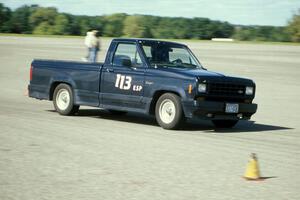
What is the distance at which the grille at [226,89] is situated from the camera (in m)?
12.4

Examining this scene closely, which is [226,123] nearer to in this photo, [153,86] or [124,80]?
[153,86]

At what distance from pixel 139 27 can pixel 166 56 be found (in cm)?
5538

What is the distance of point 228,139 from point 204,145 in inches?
41.9

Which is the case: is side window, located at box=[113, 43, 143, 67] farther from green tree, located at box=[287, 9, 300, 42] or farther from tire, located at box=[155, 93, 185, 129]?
green tree, located at box=[287, 9, 300, 42]

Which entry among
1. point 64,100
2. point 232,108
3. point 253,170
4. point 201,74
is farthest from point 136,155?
point 64,100

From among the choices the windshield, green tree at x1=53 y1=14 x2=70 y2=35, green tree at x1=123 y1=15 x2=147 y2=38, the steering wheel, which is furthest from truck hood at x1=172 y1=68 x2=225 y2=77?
green tree at x1=53 y1=14 x2=70 y2=35

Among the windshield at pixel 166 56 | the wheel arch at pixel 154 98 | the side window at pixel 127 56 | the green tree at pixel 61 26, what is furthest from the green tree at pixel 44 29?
the wheel arch at pixel 154 98

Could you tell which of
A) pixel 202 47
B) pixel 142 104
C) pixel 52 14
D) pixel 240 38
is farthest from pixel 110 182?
pixel 52 14

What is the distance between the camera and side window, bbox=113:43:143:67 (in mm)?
13203

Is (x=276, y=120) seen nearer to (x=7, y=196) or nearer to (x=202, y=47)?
(x=7, y=196)

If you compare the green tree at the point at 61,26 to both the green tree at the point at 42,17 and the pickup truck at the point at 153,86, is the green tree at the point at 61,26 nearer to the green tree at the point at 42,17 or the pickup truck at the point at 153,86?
the green tree at the point at 42,17

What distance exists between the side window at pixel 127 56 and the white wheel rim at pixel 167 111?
1.06 m

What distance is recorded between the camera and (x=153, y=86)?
41.8 feet

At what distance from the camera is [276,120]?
15.1 meters
